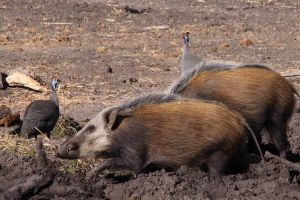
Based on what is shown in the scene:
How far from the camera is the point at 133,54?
12195 millimetres

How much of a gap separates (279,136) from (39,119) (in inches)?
84.3

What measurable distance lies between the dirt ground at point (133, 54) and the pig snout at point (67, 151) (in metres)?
0.17

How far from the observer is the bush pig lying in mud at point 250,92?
676 cm

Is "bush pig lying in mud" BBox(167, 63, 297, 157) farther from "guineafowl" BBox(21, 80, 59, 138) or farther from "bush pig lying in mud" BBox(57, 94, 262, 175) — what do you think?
"guineafowl" BBox(21, 80, 59, 138)

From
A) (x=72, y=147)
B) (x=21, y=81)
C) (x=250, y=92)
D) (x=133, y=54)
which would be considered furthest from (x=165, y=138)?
(x=133, y=54)

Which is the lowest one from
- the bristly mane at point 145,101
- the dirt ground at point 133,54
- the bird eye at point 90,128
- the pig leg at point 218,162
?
the dirt ground at point 133,54

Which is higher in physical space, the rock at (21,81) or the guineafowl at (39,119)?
the guineafowl at (39,119)

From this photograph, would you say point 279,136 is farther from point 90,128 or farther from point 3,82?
point 3,82

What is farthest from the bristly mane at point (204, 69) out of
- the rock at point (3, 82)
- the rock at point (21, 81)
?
the rock at point (3, 82)

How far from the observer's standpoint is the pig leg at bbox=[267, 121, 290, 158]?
22.5ft

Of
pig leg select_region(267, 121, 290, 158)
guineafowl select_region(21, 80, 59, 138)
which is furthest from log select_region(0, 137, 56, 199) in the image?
pig leg select_region(267, 121, 290, 158)

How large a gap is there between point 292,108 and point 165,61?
494 cm

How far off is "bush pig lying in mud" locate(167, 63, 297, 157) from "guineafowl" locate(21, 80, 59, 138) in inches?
45.8

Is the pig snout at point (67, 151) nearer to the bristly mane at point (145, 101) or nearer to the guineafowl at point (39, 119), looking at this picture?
the bristly mane at point (145, 101)
